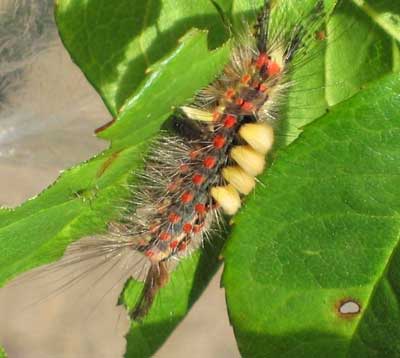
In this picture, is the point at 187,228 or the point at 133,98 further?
the point at 187,228

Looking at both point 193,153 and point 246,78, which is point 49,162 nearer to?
point 193,153

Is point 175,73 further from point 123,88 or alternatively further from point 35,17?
point 35,17

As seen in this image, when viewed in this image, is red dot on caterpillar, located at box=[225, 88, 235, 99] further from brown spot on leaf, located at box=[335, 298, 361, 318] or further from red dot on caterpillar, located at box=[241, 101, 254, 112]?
brown spot on leaf, located at box=[335, 298, 361, 318]

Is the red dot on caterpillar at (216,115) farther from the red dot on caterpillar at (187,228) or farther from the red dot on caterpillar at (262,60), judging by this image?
the red dot on caterpillar at (187,228)

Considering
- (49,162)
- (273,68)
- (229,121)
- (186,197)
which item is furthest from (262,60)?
(49,162)

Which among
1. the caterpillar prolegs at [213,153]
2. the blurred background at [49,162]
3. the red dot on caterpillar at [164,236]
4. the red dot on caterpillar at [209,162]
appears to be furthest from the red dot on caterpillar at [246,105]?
the blurred background at [49,162]

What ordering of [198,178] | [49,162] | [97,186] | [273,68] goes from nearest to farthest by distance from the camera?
[97,186], [273,68], [198,178], [49,162]

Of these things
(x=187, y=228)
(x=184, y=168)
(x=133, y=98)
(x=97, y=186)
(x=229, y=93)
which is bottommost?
(x=187, y=228)
